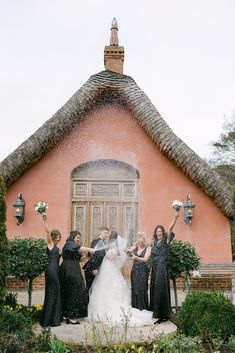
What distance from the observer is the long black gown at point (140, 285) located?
729 centimetres

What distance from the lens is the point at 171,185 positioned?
11.8 m

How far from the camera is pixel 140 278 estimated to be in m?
7.34

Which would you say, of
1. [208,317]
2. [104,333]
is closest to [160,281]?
[208,317]

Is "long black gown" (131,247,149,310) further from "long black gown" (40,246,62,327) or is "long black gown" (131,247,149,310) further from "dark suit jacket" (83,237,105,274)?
"long black gown" (40,246,62,327)

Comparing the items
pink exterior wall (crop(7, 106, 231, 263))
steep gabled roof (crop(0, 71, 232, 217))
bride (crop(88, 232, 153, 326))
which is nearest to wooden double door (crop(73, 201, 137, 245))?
pink exterior wall (crop(7, 106, 231, 263))

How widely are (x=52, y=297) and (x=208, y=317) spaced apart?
8.15 feet

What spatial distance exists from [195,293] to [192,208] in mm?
5160

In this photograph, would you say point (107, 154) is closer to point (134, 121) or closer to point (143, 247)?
point (134, 121)

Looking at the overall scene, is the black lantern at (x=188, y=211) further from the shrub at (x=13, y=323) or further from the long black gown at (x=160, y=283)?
the shrub at (x=13, y=323)

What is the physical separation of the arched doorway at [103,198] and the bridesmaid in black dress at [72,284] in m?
4.92

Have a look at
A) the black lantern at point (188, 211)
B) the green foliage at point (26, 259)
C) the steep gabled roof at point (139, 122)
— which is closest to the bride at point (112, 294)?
the green foliage at point (26, 259)

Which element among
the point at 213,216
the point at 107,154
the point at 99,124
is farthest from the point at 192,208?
the point at 99,124

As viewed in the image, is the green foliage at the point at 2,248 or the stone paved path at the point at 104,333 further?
the green foliage at the point at 2,248

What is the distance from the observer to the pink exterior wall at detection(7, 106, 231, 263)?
11.5 metres
